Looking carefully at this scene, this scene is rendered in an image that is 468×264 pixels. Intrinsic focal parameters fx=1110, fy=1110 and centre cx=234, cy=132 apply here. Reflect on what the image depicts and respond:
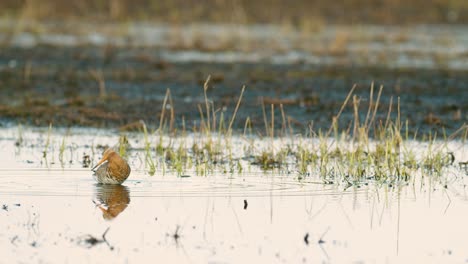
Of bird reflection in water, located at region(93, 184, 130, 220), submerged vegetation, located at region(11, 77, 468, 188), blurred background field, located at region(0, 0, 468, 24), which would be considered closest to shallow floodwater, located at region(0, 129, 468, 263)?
bird reflection in water, located at region(93, 184, 130, 220)

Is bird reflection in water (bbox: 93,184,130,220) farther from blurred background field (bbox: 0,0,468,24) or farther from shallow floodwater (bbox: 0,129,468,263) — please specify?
blurred background field (bbox: 0,0,468,24)

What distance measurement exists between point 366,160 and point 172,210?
3268mm

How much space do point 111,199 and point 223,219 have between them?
1.23 metres

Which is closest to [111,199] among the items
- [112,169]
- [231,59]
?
[112,169]

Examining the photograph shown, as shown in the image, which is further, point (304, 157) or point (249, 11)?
point (249, 11)

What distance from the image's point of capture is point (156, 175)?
10.6 meters

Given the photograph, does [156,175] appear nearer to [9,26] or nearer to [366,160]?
[366,160]

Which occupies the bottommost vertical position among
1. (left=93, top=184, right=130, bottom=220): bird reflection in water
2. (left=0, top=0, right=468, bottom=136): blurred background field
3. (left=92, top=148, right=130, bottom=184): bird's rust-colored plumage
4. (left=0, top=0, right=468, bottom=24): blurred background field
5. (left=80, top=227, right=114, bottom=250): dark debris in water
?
(left=80, top=227, right=114, bottom=250): dark debris in water

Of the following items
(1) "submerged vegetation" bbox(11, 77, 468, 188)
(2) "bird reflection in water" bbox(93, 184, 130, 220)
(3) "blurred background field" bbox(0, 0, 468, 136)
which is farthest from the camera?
(3) "blurred background field" bbox(0, 0, 468, 136)

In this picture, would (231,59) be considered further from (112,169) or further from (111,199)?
(111,199)

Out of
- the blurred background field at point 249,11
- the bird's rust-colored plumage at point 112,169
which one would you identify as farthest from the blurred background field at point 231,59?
the bird's rust-colored plumage at point 112,169

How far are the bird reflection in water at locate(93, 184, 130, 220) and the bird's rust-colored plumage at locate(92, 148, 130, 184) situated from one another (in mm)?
76

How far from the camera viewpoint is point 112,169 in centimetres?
979

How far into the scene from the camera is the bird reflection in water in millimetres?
8844
